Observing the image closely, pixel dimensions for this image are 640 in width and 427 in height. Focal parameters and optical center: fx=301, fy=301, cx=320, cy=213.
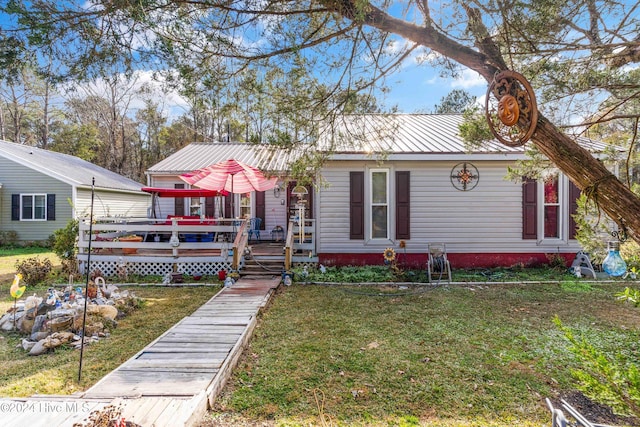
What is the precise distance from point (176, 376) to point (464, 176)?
801 cm

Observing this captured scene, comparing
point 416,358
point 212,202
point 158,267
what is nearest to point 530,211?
point 416,358

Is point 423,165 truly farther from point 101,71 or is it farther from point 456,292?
point 101,71

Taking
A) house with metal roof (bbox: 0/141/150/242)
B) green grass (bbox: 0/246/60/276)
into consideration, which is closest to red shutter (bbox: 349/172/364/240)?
green grass (bbox: 0/246/60/276)

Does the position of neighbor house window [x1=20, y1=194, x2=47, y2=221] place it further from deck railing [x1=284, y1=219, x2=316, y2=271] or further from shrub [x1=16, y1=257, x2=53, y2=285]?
deck railing [x1=284, y1=219, x2=316, y2=271]

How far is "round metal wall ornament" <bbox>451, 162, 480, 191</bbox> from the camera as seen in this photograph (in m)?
8.30

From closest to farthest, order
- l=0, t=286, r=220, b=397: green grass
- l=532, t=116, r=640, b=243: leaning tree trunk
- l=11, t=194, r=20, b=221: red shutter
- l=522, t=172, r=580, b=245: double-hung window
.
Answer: l=532, t=116, r=640, b=243: leaning tree trunk < l=0, t=286, r=220, b=397: green grass < l=522, t=172, r=580, b=245: double-hung window < l=11, t=194, r=20, b=221: red shutter

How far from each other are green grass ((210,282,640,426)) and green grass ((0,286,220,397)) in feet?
5.16

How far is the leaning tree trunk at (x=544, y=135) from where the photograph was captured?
92.7 inches

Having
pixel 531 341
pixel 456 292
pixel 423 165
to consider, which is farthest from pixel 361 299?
pixel 423 165

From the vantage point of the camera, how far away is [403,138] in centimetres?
920

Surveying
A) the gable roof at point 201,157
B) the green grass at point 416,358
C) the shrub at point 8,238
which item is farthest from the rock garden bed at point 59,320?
the shrub at point 8,238

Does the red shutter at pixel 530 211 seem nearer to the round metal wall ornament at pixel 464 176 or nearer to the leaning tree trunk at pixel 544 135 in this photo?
the round metal wall ornament at pixel 464 176

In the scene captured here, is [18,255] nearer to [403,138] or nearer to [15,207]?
[15,207]

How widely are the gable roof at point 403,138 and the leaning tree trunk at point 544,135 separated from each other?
195cm
